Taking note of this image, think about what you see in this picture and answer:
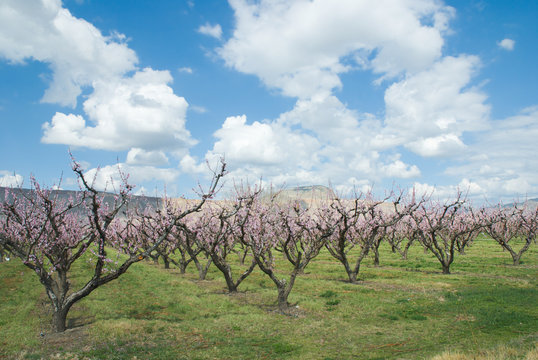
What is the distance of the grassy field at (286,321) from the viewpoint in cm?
1130

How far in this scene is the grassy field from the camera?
11305 millimetres

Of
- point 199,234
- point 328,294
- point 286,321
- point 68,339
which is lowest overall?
point 68,339

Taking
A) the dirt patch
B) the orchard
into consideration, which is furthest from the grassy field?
the orchard

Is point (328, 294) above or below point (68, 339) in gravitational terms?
above

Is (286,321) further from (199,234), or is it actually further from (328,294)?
(199,234)

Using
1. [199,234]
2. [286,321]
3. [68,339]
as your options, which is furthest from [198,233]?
[68,339]

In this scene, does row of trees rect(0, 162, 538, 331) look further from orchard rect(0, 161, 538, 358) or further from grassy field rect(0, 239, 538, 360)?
grassy field rect(0, 239, 538, 360)

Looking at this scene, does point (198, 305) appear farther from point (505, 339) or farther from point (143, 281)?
point (505, 339)

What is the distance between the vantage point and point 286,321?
15.4 m

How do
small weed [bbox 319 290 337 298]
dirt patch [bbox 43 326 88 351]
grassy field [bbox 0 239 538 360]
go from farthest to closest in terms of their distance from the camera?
1. small weed [bbox 319 290 337 298]
2. dirt patch [bbox 43 326 88 351]
3. grassy field [bbox 0 239 538 360]

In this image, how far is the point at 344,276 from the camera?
28.7 meters

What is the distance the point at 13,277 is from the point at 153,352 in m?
23.7

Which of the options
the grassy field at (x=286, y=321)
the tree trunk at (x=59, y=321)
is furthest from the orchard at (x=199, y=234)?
the grassy field at (x=286, y=321)

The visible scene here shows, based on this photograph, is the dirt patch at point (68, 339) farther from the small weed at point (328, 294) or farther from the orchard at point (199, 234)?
the small weed at point (328, 294)
